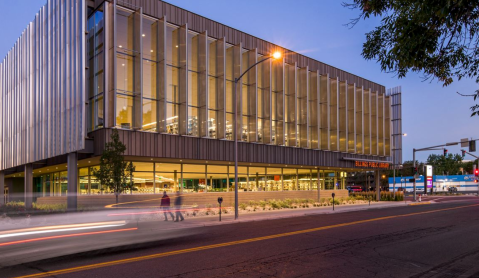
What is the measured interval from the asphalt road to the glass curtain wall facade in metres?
14.2

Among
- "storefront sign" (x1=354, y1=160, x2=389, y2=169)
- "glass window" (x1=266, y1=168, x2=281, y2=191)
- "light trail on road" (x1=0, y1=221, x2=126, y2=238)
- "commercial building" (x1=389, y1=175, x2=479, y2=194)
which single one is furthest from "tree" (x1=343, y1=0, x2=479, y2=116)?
"commercial building" (x1=389, y1=175, x2=479, y2=194)

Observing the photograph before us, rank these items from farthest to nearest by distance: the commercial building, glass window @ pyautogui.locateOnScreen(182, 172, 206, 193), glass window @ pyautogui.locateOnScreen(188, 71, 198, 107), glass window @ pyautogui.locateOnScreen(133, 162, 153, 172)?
the commercial building, glass window @ pyautogui.locateOnScreen(182, 172, 206, 193), glass window @ pyautogui.locateOnScreen(188, 71, 198, 107), glass window @ pyautogui.locateOnScreen(133, 162, 153, 172)

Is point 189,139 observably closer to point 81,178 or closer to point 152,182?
point 152,182

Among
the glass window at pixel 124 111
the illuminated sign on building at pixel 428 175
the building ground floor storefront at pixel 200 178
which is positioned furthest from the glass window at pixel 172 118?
the illuminated sign on building at pixel 428 175

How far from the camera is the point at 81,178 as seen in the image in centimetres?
3200

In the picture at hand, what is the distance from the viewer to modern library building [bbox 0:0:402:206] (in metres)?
26.9

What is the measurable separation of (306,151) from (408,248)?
1055 inches

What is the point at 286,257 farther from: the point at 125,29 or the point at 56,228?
the point at 125,29

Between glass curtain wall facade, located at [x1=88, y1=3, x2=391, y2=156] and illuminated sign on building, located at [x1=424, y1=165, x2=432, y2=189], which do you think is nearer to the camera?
glass curtain wall facade, located at [x1=88, y1=3, x2=391, y2=156]

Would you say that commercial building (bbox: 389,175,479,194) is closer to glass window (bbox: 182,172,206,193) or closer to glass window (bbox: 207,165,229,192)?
glass window (bbox: 207,165,229,192)

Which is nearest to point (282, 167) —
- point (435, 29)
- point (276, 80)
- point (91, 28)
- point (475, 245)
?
point (276, 80)

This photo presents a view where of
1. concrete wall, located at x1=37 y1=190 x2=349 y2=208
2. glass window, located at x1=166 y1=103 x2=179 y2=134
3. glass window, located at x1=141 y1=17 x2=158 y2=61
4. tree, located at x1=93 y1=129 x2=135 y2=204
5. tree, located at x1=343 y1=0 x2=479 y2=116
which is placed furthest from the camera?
glass window, located at x1=166 y1=103 x2=179 y2=134

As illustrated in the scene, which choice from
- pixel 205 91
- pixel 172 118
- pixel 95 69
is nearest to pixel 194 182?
pixel 172 118

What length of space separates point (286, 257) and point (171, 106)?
1976cm
